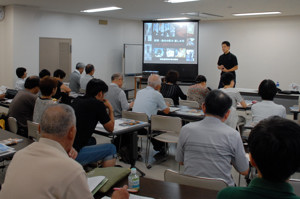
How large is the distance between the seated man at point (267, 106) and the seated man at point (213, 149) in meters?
1.70

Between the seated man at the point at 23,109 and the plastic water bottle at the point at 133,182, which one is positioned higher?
the seated man at the point at 23,109

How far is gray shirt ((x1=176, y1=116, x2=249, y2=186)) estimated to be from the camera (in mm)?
2471

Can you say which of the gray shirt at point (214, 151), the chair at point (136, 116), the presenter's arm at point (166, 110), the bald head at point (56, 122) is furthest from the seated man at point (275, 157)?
the presenter's arm at point (166, 110)

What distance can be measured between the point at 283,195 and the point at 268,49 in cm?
1000

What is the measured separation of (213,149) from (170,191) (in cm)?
59

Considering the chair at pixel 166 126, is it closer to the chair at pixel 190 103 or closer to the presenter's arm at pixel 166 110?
the presenter's arm at pixel 166 110

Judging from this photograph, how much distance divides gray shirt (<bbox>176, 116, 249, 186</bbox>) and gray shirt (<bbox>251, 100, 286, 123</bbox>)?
5.73ft

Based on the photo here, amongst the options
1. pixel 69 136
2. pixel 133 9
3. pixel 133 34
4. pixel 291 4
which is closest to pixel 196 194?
pixel 69 136

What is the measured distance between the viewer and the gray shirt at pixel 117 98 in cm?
522

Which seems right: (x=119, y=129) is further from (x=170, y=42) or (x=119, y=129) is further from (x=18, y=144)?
(x=170, y=42)

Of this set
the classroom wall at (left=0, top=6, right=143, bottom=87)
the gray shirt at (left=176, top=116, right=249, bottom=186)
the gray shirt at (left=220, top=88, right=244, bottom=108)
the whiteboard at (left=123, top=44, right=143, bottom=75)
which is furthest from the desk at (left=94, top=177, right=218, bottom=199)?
the whiteboard at (left=123, top=44, right=143, bottom=75)

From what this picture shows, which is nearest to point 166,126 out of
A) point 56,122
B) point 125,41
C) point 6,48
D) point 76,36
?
point 56,122

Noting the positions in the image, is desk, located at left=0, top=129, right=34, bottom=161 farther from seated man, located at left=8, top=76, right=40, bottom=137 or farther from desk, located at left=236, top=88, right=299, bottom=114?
desk, located at left=236, top=88, right=299, bottom=114

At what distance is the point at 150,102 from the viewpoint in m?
5.04
